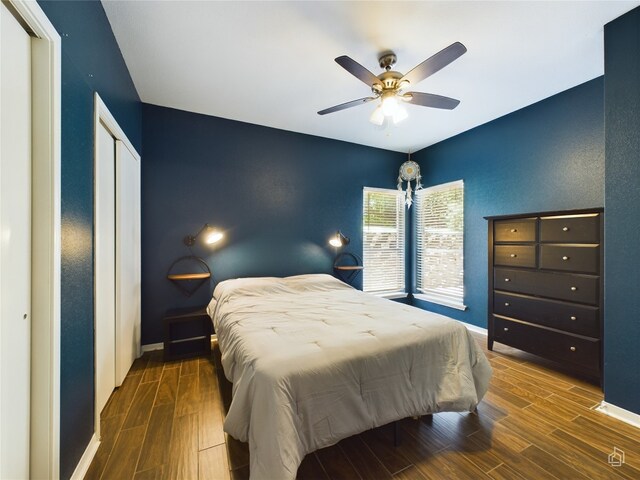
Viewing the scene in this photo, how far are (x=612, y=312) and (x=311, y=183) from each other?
3338 millimetres

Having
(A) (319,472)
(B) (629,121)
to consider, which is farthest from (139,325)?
(B) (629,121)

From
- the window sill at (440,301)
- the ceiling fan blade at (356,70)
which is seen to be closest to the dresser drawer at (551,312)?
the window sill at (440,301)

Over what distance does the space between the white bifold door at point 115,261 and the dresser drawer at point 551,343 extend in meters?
3.62

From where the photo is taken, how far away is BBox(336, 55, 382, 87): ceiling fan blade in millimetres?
1773

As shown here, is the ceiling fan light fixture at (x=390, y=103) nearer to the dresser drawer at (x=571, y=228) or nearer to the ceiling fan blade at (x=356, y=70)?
the ceiling fan blade at (x=356, y=70)

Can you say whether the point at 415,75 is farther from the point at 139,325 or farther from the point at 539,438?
the point at 139,325

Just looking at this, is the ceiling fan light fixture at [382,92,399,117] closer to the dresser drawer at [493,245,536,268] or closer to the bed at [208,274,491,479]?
the bed at [208,274,491,479]

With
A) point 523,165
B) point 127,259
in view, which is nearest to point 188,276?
point 127,259

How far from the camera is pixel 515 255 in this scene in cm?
288

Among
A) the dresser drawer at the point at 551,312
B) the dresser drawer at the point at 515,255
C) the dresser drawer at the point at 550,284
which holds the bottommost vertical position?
the dresser drawer at the point at 551,312

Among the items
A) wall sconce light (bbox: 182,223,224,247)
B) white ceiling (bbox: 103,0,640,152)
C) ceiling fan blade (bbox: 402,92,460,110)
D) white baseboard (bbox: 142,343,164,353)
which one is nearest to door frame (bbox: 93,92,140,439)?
white ceiling (bbox: 103,0,640,152)

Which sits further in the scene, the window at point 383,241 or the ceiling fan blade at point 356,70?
the window at point 383,241

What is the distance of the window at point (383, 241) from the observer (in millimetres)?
4492

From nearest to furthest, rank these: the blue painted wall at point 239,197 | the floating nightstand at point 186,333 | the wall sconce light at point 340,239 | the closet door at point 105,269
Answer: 1. the closet door at point 105,269
2. the floating nightstand at point 186,333
3. the blue painted wall at point 239,197
4. the wall sconce light at point 340,239
